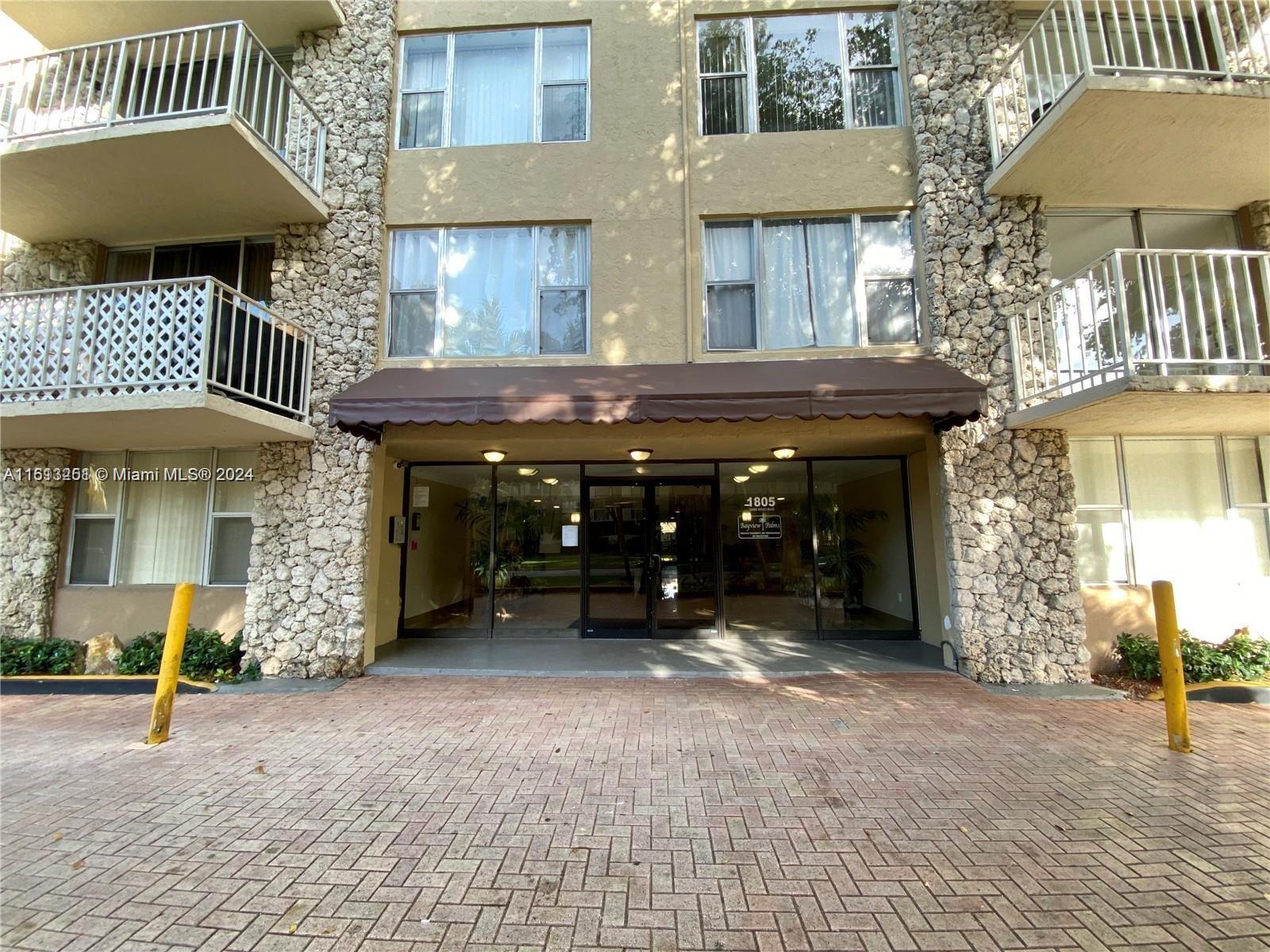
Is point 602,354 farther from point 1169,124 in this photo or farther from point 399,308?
point 1169,124

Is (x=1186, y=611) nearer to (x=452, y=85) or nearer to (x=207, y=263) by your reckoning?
(x=452, y=85)

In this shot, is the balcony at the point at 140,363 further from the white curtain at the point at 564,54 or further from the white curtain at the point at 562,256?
the white curtain at the point at 564,54

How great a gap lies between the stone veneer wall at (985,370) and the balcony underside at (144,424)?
334 inches

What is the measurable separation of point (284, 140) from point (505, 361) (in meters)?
4.48

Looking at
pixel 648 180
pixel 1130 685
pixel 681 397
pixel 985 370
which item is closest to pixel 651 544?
pixel 681 397

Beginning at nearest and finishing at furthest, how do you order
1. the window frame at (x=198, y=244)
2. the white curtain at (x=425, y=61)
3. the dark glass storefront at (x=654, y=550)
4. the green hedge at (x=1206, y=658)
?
the green hedge at (x=1206, y=658) < the window frame at (x=198, y=244) < the white curtain at (x=425, y=61) < the dark glass storefront at (x=654, y=550)

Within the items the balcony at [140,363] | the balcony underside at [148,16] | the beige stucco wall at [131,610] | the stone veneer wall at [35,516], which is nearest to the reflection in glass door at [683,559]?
the balcony at [140,363]

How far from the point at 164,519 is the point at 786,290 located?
9.80 m

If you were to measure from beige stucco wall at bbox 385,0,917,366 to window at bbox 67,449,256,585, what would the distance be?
3287mm

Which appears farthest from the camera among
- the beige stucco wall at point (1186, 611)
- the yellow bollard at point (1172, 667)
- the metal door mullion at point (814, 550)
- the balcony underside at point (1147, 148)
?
the metal door mullion at point (814, 550)

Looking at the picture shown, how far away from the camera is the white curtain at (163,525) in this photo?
7910 mm

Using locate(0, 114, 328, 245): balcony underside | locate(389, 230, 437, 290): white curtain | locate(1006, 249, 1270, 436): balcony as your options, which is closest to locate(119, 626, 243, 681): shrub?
locate(389, 230, 437, 290): white curtain

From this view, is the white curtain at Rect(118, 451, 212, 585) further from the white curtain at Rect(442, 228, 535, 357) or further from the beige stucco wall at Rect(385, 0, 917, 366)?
the white curtain at Rect(442, 228, 535, 357)

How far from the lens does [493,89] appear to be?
821 cm
